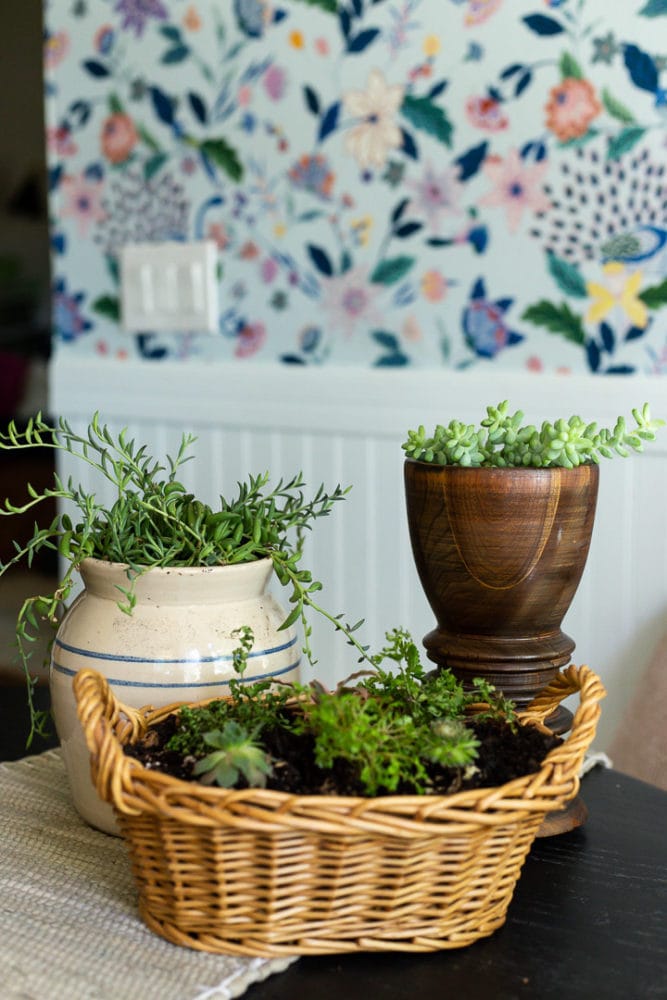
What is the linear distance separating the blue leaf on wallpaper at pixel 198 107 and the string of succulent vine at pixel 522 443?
51.8 inches

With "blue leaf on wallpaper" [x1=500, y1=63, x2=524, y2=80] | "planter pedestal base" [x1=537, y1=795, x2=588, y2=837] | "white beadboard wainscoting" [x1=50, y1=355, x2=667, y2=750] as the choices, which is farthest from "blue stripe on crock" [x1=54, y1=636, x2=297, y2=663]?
"blue leaf on wallpaper" [x1=500, y1=63, x2=524, y2=80]

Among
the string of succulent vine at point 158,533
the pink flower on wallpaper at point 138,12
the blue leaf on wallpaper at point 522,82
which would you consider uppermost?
the pink flower on wallpaper at point 138,12

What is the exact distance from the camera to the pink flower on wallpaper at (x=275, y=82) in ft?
6.22

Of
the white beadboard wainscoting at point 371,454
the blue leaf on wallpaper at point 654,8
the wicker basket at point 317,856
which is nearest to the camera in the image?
the wicker basket at point 317,856

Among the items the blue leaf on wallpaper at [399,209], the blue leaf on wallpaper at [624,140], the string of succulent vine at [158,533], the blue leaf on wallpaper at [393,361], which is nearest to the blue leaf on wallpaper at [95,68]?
the blue leaf on wallpaper at [399,209]

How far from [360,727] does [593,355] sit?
1.17 m

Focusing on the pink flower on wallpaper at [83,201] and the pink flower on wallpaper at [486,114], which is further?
the pink flower on wallpaper at [83,201]

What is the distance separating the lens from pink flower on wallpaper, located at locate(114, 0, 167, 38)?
1998mm

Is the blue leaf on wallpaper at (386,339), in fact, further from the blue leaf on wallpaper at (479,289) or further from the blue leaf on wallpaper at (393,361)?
the blue leaf on wallpaper at (479,289)

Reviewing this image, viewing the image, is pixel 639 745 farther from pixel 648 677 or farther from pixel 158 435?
pixel 158 435

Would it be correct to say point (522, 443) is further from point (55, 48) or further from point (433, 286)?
point (55, 48)

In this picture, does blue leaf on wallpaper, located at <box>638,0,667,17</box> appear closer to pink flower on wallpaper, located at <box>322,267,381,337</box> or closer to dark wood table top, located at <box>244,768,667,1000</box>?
pink flower on wallpaper, located at <box>322,267,381,337</box>

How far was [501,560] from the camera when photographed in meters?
0.83

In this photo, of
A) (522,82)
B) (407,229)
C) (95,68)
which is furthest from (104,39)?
(522,82)
